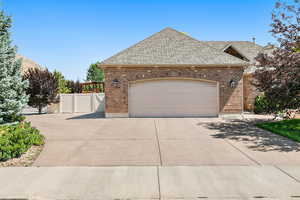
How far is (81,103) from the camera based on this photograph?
1798cm

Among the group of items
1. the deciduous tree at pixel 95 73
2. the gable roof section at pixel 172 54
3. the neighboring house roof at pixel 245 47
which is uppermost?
the deciduous tree at pixel 95 73

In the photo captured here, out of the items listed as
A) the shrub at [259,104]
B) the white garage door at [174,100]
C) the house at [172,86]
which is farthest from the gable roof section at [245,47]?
the white garage door at [174,100]

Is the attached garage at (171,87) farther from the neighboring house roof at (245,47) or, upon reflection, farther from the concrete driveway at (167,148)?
the neighboring house roof at (245,47)

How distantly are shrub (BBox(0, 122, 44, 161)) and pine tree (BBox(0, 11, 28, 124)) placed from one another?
163cm

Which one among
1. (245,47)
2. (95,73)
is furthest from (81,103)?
(95,73)

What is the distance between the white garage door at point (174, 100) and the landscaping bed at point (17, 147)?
7.64 metres

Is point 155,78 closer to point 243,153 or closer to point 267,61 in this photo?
point 267,61

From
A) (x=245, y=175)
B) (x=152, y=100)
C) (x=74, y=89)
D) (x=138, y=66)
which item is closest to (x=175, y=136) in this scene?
(x=245, y=175)

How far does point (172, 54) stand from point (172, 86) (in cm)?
242

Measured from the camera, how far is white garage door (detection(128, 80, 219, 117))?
13.5 meters

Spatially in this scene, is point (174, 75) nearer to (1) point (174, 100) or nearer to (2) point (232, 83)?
(1) point (174, 100)

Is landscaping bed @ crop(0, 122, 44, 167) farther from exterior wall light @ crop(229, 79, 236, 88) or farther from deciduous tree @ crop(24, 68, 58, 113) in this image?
exterior wall light @ crop(229, 79, 236, 88)

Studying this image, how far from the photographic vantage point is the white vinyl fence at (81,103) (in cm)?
1783

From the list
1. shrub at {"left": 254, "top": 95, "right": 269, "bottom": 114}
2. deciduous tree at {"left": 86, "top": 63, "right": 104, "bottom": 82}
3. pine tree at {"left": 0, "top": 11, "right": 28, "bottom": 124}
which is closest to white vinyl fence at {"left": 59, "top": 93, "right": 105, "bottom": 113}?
pine tree at {"left": 0, "top": 11, "right": 28, "bottom": 124}
